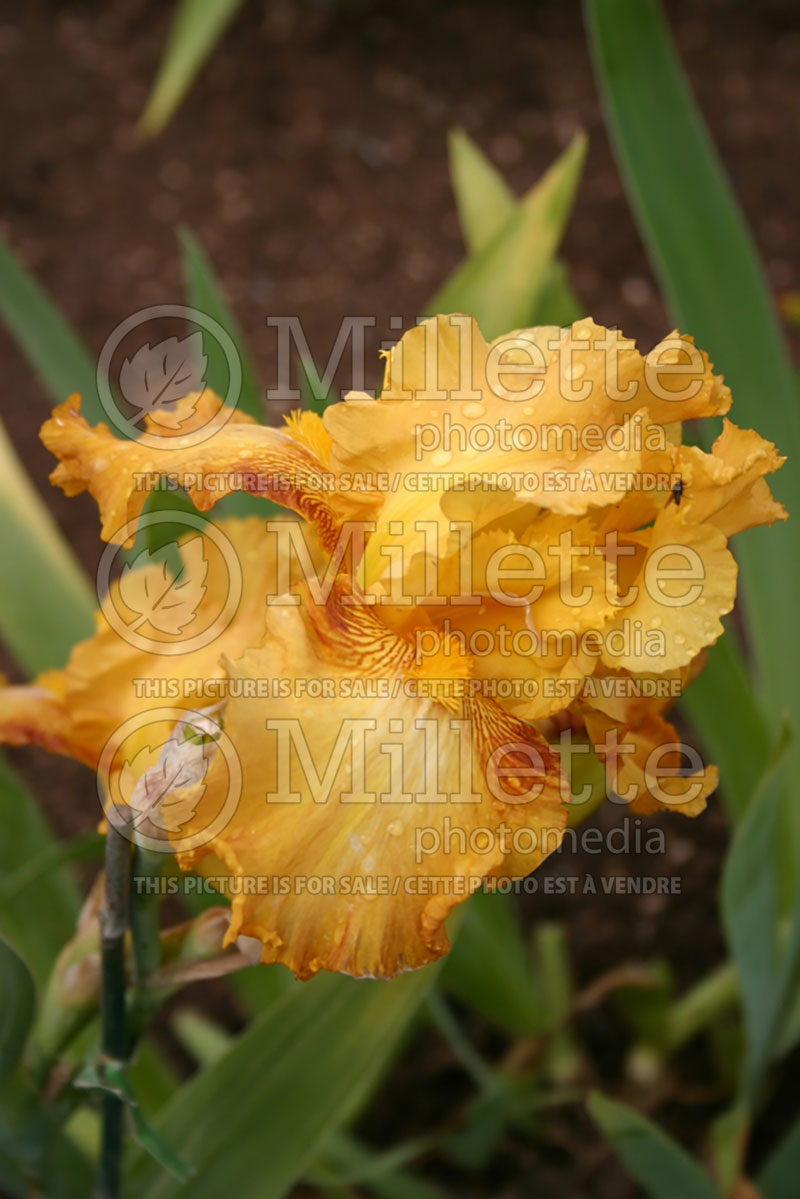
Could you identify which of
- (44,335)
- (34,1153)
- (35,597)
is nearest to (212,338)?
(44,335)

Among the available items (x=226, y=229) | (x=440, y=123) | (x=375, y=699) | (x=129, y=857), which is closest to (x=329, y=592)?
(x=375, y=699)

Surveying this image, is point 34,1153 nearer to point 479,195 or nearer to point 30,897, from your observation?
point 30,897

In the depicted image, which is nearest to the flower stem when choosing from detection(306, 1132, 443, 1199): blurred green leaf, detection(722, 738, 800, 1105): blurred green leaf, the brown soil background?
detection(306, 1132, 443, 1199): blurred green leaf

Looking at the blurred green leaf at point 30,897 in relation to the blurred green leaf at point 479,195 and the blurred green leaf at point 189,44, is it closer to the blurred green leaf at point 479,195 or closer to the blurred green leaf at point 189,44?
the blurred green leaf at point 479,195

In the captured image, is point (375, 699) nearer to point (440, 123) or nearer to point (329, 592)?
point (329, 592)

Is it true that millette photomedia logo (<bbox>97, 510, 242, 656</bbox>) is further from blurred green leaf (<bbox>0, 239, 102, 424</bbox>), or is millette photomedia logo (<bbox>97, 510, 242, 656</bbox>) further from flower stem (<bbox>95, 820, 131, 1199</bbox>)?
blurred green leaf (<bbox>0, 239, 102, 424</bbox>)
